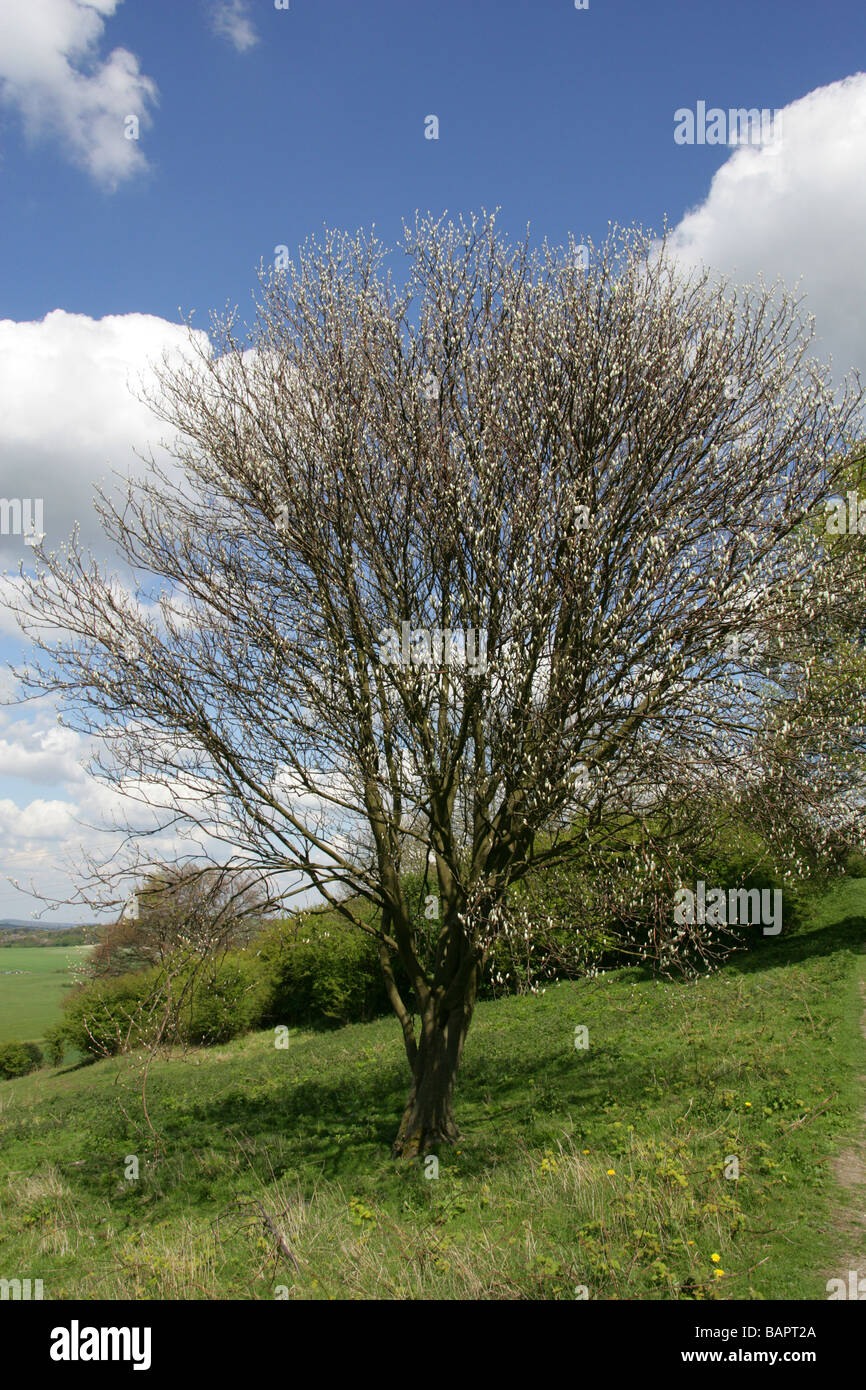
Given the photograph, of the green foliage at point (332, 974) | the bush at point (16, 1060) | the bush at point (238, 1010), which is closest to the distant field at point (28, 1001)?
the bush at point (16, 1060)

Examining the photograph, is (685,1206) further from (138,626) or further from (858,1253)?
(138,626)

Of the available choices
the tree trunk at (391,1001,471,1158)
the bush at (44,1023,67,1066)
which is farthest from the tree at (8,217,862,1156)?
the bush at (44,1023,67,1066)

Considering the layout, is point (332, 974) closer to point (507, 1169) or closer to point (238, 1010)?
point (238, 1010)

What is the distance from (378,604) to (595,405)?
11.2 ft

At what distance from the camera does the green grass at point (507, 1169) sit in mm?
5180

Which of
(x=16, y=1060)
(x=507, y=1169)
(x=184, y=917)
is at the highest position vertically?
(x=184, y=917)

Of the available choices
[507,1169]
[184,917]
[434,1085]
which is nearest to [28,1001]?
[184,917]

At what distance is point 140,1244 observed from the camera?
6.99 metres

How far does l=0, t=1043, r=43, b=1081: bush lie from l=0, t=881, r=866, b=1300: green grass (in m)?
13.1

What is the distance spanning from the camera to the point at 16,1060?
26109mm

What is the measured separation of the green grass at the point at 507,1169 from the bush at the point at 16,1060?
13.1 meters

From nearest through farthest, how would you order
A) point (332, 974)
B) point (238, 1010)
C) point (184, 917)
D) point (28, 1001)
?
point (184, 917)
point (332, 974)
point (238, 1010)
point (28, 1001)

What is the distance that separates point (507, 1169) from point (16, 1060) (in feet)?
82.8
